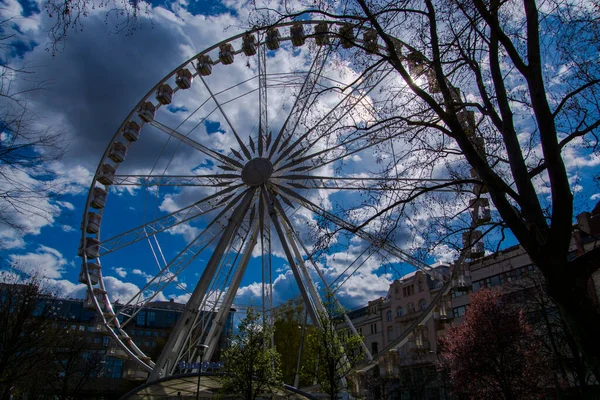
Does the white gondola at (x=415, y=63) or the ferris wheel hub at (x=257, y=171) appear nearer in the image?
the white gondola at (x=415, y=63)

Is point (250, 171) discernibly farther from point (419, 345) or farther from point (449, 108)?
point (449, 108)

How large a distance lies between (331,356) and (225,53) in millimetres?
18171

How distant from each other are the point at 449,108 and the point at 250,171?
18.9 m

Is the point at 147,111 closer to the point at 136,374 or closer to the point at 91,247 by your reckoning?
the point at 91,247

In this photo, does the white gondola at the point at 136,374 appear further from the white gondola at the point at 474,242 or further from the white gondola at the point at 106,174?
the white gondola at the point at 474,242

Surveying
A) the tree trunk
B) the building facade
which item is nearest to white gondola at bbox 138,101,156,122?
the building facade

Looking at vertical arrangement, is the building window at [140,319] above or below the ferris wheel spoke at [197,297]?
above

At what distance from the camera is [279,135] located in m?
26.6

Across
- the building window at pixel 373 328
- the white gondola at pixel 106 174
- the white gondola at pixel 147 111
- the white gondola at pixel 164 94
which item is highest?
the white gondola at pixel 164 94

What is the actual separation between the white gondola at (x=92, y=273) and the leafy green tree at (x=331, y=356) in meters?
13.1

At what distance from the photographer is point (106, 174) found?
29578 millimetres

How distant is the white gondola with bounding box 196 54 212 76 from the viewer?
29562 mm

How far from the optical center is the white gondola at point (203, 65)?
2956 cm

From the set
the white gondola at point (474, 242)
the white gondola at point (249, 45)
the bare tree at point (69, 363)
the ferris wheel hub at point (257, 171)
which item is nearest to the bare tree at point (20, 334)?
the bare tree at point (69, 363)
